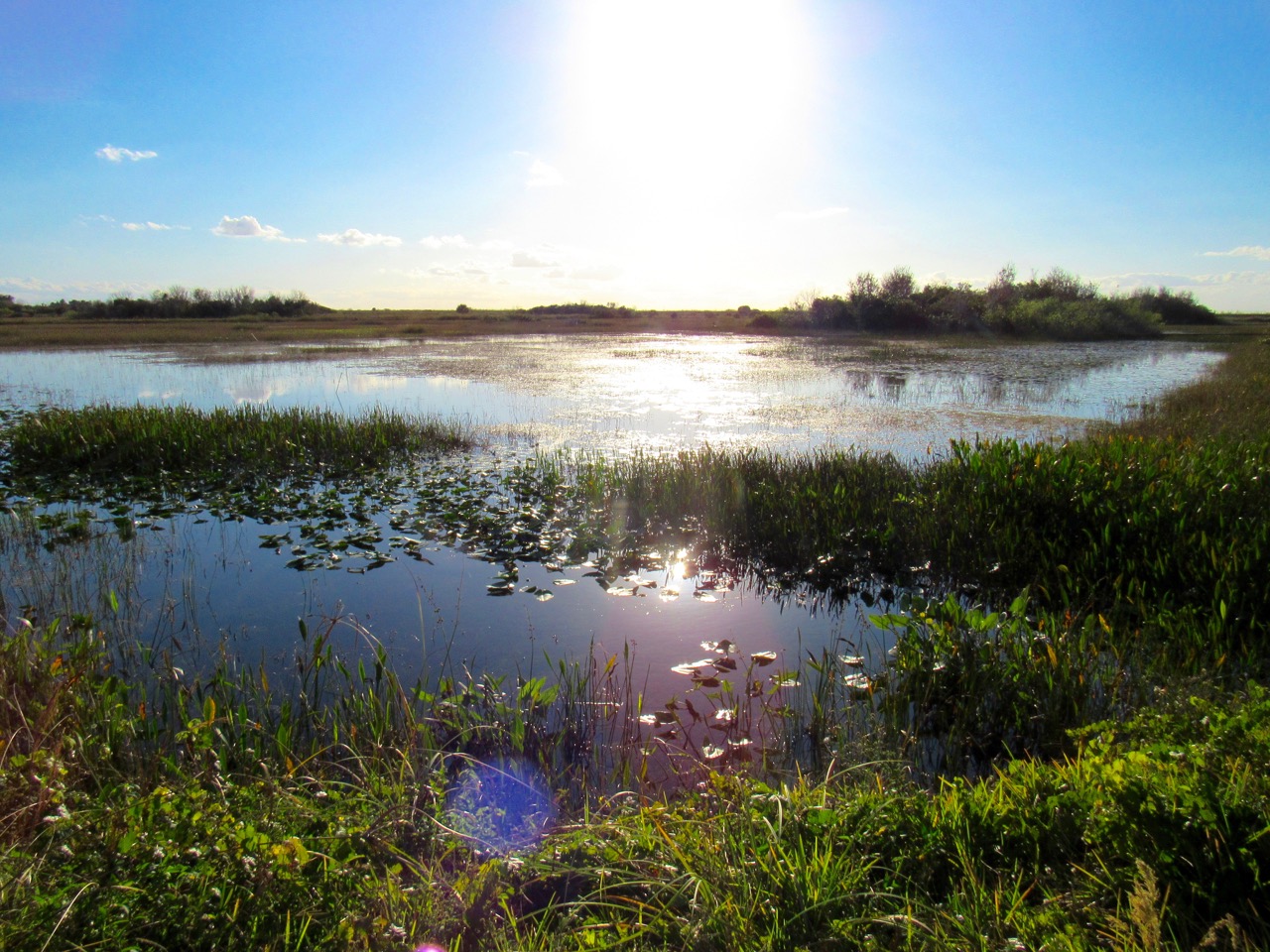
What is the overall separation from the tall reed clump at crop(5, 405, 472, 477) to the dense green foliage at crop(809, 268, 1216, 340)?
3695 centimetres

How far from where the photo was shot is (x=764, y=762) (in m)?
3.35

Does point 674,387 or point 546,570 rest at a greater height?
point 674,387

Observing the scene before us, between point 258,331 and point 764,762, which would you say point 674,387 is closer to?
point 764,762

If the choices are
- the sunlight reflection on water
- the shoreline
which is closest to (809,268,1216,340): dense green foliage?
the shoreline

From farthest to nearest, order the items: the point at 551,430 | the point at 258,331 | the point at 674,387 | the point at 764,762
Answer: the point at 258,331, the point at 674,387, the point at 551,430, the point at 764,762

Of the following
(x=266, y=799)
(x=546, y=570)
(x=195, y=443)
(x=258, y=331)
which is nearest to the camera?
(x=266, y=799)

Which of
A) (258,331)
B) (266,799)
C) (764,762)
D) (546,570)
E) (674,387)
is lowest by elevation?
(546,570)

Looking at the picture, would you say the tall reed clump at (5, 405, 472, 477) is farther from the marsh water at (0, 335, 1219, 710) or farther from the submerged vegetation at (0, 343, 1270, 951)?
the submerged vegetation at (0, 343, 1270, 951)

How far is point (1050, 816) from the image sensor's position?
7.34 feet

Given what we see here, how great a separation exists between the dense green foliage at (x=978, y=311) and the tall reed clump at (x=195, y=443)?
121 feet

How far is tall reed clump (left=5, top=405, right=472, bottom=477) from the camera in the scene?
390 inches

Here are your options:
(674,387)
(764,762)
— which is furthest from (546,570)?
(674,387)

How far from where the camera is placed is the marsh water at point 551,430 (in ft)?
17.2

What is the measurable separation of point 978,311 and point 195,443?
41.8m
